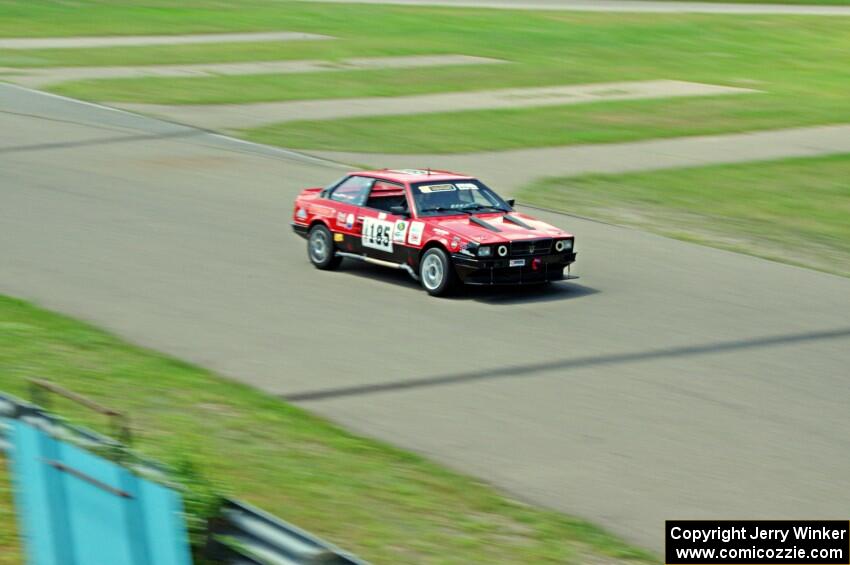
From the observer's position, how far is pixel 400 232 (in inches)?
583

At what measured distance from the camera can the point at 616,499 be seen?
8.42 m

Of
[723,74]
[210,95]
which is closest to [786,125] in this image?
[723,74]

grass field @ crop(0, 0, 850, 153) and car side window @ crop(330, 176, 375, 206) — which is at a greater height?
grass field @ crop(0, 0, 850, 153)

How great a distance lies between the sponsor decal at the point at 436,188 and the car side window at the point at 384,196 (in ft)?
1.85

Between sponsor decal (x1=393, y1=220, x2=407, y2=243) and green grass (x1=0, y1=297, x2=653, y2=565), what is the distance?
12.8 feet

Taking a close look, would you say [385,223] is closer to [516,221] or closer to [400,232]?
[400,232]

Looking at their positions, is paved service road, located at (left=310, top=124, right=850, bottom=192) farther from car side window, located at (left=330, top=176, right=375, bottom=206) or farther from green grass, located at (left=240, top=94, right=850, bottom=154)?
car side window, located at (left=330, top=176, right=375, bottom=206)

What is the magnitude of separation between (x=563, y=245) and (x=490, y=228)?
0.86 meters

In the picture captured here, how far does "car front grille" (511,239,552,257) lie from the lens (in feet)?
46.4

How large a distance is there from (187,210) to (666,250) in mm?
7255

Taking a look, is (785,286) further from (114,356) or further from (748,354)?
(114,356)

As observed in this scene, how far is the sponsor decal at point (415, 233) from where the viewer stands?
47.8 feet

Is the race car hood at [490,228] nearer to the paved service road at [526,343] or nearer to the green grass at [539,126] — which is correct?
the paved service road at [526,343]
